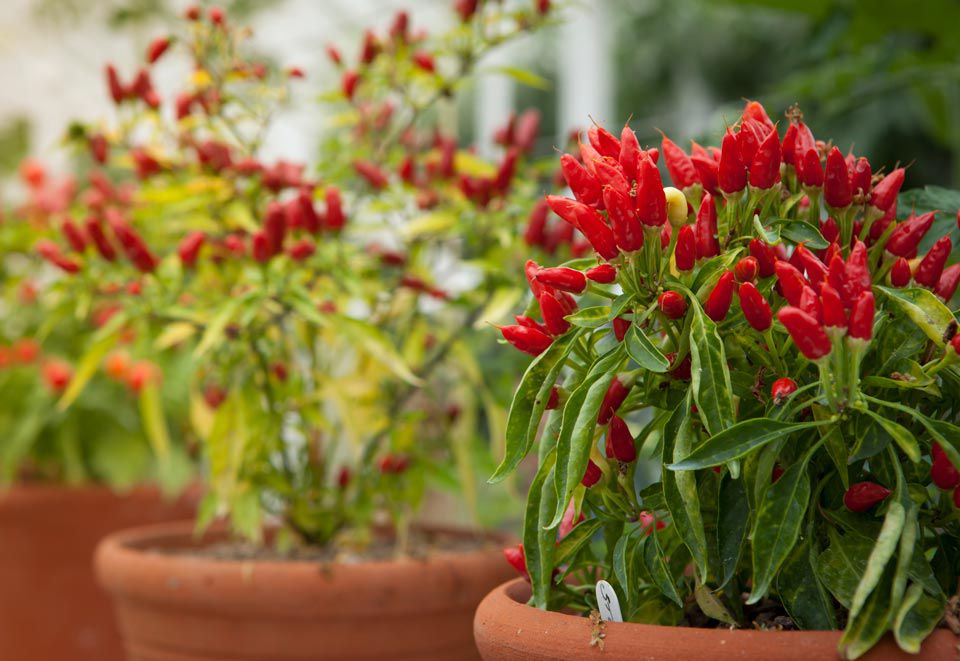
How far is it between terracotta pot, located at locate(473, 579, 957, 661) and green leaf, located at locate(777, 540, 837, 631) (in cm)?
5

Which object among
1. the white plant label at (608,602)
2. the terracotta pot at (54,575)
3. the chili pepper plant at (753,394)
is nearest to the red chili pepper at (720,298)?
the chili pepper plant at (753,394)

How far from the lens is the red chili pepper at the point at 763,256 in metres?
0.77

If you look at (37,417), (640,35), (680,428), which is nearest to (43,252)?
(37,417)

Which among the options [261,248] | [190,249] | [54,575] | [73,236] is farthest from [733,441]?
[54,575]

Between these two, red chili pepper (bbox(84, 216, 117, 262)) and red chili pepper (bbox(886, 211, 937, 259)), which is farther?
red chili pepper (bbox(84, 216, 117, 262))

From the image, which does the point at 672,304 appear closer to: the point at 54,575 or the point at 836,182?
the point at 836,182

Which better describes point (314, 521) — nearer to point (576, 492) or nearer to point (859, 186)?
point (576, 492)

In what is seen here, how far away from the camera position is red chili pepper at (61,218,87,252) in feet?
4.50

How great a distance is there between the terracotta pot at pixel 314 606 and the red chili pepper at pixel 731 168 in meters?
0.73

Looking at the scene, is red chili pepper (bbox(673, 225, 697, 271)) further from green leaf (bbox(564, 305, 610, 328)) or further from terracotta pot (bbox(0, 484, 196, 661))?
terracotta pot (bbox(0, 484, 196, 661))

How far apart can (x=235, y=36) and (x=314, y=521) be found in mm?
675

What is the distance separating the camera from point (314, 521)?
152 centimetres

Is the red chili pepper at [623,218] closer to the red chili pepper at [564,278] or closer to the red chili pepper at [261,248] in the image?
the red chili pepper at [564,278]

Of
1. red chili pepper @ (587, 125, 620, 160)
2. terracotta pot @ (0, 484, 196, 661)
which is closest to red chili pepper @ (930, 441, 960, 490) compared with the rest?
red chili pepper @ (587, 125, 620, 160)
